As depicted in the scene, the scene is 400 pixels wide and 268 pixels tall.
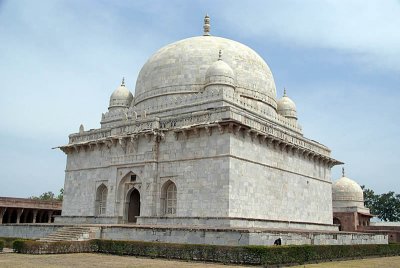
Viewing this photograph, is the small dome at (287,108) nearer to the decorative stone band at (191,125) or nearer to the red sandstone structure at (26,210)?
the decorative stone band at (191,125)

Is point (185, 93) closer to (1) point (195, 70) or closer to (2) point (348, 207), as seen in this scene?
(1) point (195, 70)

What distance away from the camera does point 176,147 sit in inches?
915

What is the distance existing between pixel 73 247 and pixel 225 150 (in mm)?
8338

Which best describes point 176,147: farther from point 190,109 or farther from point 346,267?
point 346,267

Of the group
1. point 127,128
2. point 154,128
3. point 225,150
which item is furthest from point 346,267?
point 127,128

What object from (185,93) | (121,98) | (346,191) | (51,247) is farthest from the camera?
(346,191)

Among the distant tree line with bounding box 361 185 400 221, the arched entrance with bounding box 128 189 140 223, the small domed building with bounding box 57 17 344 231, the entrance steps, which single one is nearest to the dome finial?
the small domed building with bounding box 57 17 344 231

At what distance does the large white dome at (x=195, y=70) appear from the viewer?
27.8 m

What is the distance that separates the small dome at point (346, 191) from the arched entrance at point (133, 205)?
24.5m

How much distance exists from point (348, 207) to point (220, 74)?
23.7m

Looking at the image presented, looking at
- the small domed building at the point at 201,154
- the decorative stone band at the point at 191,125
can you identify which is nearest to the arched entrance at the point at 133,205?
the small domed building at the point at 201,154

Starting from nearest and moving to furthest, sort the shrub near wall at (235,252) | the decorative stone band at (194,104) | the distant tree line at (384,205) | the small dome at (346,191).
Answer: the shrub near wall at (235,252)
the decorative stone band at (194,104)
the small dome at (346,191)
the distant tree line at (384,205)

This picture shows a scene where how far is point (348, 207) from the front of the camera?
41688 mm

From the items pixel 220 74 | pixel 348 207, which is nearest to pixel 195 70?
pixel 220 74
